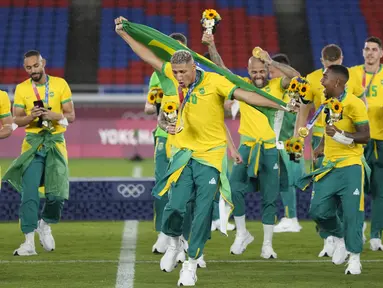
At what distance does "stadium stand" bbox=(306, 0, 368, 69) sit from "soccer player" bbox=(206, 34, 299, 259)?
19603mm

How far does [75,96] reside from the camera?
2619 cm

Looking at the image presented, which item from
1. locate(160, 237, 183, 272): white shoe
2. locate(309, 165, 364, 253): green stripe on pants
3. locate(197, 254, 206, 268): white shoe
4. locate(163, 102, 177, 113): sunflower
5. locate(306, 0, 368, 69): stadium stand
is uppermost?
locate(306, 0, 368, 69): stadium stand

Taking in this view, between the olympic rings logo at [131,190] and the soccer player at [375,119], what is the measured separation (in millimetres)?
3808

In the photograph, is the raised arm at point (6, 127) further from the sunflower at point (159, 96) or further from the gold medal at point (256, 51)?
the gold medal at point (256, 51)

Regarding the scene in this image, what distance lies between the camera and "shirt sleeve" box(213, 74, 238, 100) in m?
8.81

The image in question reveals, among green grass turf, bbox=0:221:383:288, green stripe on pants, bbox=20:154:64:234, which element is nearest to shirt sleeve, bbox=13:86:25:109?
green stripe on pants, bbox=20:154:64:234

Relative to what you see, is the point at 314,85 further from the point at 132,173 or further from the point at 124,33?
the point at 132,173

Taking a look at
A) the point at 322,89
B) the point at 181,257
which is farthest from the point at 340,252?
the point at 322,89

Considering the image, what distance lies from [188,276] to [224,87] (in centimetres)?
157

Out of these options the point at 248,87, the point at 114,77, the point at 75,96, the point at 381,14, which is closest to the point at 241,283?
the point at 248,87

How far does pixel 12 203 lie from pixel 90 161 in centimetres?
1041

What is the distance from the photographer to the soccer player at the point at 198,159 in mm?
8812

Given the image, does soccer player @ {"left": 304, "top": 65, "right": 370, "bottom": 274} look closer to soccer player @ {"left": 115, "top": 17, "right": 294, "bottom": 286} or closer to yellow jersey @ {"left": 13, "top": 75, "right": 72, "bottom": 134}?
soccer player @ {"left": 115, "top": 17, "right": 294, "bottom": 286}

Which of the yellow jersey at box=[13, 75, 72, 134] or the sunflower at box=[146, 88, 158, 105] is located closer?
the sunflower at box=[146, 88, 158, 105]
